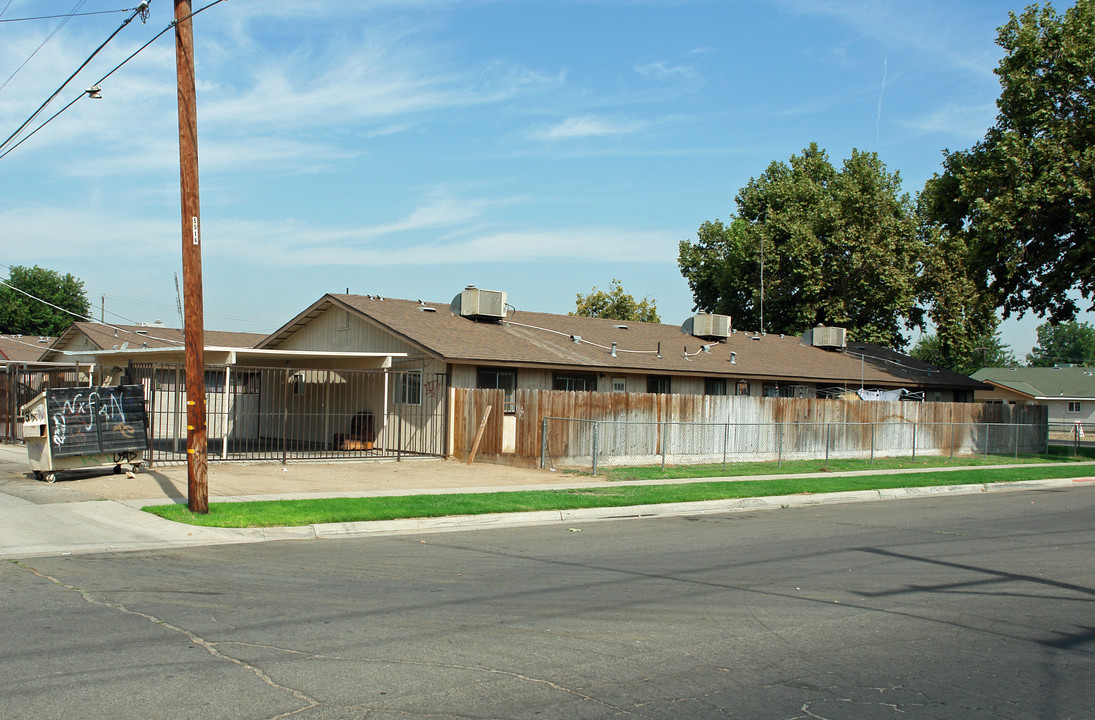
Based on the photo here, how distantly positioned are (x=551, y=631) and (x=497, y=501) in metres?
8.66

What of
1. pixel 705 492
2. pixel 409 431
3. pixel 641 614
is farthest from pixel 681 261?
pixel 641 614

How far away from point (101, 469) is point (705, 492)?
40.8 feet

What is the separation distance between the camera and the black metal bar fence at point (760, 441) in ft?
76.5

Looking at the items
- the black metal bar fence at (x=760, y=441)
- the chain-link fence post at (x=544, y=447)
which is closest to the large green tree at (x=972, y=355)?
the black metal bar fence at (x=760, y=441)

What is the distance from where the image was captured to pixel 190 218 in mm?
13242

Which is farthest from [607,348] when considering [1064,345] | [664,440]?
[1064,345]

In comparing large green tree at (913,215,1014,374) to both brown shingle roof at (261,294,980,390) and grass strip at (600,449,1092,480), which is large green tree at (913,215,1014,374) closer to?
brown shingle roof at (261,294,980,390)

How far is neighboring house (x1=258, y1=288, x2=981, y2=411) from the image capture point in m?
26.3

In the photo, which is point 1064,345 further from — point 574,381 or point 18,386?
point 18,386

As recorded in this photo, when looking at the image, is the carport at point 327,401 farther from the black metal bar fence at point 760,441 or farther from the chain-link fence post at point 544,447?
the black metal bar fence at point 760,441

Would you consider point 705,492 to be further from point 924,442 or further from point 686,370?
point 924,442

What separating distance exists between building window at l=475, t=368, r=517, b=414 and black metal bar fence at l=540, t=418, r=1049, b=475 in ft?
9.51

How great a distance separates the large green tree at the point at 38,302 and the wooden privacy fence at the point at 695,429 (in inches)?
2464

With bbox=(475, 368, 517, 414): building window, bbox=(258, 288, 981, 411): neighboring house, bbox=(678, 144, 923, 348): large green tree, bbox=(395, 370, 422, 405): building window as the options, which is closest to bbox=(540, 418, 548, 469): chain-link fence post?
bbox=(258, 288, 981, 411): neighboring house
